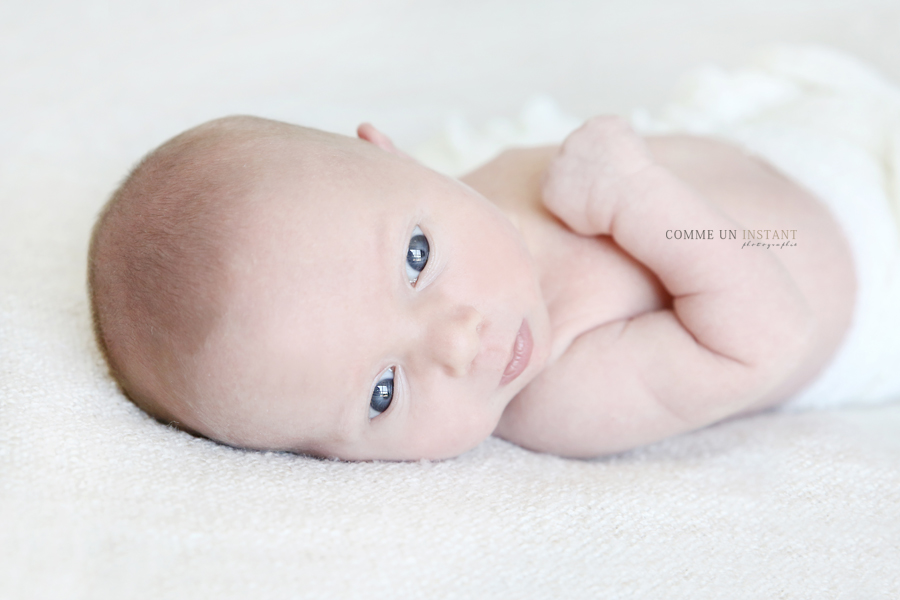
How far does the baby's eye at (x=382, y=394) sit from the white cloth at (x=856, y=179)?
0.98 meters

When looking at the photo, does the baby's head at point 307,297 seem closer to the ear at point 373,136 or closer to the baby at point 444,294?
the baby at point 444,294

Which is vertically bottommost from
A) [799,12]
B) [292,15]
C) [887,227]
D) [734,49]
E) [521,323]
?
[521,323]

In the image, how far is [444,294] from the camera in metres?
1.13

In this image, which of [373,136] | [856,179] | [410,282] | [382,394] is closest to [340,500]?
[382,394]

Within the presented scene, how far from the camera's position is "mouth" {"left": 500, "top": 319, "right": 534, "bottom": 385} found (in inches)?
47.5

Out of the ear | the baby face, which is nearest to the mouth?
the baby face

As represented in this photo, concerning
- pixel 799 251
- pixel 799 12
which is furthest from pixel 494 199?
pixel 799 12

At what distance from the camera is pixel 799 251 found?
1503 millimetres

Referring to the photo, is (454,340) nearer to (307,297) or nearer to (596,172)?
(307,297)

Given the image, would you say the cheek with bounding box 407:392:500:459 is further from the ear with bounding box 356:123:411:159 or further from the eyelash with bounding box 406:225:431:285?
the ear with bounding box 356:123:411:159

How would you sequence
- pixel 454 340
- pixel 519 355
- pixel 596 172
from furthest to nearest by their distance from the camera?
pixel 596 172
pixel 519 355
pixel 454 340

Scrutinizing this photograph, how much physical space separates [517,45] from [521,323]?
6.54ft

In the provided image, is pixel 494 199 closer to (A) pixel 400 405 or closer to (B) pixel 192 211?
(A) pixel 400 405

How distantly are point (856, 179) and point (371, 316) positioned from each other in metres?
1.21
